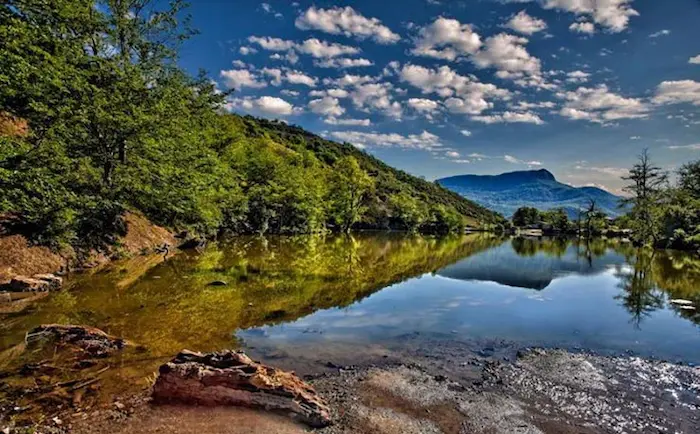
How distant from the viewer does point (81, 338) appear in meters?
11.3

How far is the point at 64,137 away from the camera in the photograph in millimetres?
23016

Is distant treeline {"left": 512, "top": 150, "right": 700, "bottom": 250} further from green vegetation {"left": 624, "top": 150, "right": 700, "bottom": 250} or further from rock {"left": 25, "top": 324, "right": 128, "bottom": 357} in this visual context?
rock {"left": 25, "top": 324, "right": 128, "bottom": 357}

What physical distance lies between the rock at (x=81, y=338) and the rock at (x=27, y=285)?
669cm

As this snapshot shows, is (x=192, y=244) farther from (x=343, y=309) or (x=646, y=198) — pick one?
(x=646, y=198)

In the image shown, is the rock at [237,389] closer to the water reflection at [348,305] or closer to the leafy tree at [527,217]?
the water reflection at [348,305]

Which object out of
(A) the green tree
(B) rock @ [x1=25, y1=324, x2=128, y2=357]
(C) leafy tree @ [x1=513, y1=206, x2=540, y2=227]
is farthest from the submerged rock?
(C) leafy tree @ [x1=513, y1=206, x2=540, y2=227]

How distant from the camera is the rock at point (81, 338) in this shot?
35.6 feet

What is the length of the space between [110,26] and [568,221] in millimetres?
131624

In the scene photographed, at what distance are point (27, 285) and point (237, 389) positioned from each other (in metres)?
15.0

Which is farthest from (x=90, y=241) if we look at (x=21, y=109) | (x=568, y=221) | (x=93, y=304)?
(x=568, y=221)

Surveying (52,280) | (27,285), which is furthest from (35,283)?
(52,280)

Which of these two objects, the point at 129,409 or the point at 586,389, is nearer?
the point at 129,409

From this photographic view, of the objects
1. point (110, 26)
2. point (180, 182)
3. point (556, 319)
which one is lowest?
point (556, 319)

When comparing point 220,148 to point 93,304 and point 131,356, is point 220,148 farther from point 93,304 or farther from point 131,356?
point 131,356
